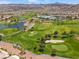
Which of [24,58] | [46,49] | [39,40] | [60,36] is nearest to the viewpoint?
[24,58]

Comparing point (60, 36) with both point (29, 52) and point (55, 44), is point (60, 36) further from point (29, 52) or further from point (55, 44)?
point (29, 52)

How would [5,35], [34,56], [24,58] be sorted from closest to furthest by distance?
[24,58]
[34,56]
[5,35]

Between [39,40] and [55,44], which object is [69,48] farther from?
[39,40]

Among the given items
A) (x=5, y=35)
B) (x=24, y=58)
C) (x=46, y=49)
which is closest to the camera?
(x=24, y=58)

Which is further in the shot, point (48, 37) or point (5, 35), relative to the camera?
point (5, 35)

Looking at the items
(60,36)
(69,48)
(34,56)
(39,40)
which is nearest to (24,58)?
(34,56)

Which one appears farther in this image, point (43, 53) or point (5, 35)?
point (5, 35)

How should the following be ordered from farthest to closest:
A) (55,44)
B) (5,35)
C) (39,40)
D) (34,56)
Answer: (5,35) → (39,40) → (55,44) → (34,56)

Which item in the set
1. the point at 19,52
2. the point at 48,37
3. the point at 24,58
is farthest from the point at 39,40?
the point at 24,58

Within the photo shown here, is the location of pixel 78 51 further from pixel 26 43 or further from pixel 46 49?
pixel 26 43
